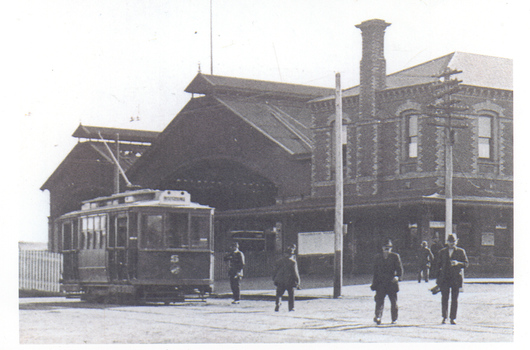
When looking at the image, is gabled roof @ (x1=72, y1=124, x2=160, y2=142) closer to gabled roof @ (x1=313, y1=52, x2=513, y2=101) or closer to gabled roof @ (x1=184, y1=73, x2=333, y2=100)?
gabled roof @ (x1=184, y1=73, x2=333, y2=100)

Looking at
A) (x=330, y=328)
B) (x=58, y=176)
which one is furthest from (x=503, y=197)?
(x=58, y=176)

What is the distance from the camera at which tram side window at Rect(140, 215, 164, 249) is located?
22125mm

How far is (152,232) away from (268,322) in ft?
18.5

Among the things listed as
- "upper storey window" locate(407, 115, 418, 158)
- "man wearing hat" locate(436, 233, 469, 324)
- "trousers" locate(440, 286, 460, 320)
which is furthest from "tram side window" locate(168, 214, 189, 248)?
"upper storey window" locate(407, 115, 418, 158)

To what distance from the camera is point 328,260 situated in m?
39.4

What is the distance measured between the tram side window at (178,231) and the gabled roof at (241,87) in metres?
24.5

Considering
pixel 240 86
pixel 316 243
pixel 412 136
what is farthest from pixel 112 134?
pixel 412 136

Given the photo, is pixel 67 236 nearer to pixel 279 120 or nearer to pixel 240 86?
pixel 279 120

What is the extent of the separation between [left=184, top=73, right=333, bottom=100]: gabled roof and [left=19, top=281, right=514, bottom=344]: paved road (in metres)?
23.6

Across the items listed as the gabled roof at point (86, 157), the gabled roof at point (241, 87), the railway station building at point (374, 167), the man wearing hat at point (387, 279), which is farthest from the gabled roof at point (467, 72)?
the gabled roof at point (86, 157)

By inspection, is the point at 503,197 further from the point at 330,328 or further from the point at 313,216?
the point at 330,328

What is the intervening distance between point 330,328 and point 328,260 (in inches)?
908

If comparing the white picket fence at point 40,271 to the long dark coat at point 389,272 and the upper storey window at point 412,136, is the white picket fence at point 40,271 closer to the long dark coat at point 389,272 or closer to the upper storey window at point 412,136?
the upper storey window at point 412,136

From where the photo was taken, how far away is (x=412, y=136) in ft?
116
